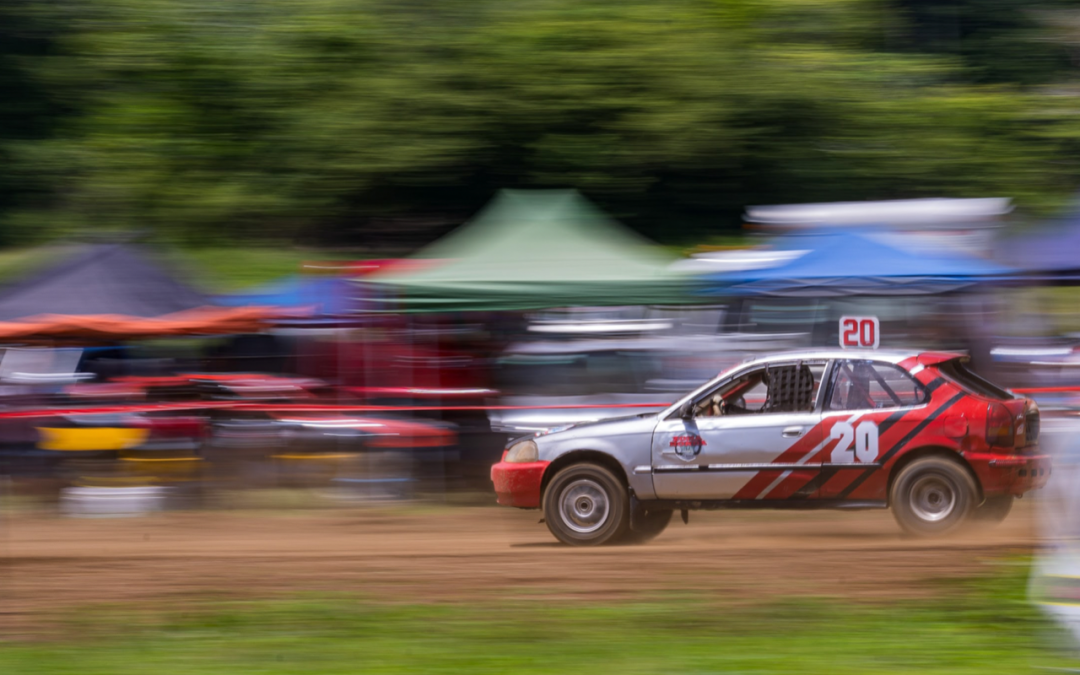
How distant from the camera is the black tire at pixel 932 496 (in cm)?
914

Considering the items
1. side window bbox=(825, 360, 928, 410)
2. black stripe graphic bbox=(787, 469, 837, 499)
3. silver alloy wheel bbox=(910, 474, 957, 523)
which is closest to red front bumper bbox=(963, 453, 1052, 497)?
silver alloy wheel bbox=(910, 474, 957, 523)

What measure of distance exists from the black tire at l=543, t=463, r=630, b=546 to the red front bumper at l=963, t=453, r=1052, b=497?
2.47m

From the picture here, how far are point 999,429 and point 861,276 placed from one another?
4.59 meters

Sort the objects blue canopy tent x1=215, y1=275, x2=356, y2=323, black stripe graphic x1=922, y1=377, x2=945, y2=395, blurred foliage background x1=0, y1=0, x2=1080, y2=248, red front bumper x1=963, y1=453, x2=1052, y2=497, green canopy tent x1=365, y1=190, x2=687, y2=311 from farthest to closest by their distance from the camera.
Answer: blurred foliage background x1=0, y1=0, x2=1080, y2=248 < blue canopy tent x1=215, y1=275, x2=356, y2=323 < green canopy tent x1=365, y1=190, x2=687, y2=311 < black stripe graphic x1=922, y1=377, x2=945, y2=395 < red front bumper x1=963, y1=453, x2=1052, y2=497

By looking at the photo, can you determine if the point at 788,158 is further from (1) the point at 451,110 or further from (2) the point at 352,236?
(2) the point at 352,236

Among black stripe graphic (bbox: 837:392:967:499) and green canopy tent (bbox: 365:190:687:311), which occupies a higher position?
green canopy tent (bbox: 365:190:687:311)

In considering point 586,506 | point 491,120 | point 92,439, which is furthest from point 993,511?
point 491,120

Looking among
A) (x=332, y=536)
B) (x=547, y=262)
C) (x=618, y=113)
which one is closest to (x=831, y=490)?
(x=332, y=536)

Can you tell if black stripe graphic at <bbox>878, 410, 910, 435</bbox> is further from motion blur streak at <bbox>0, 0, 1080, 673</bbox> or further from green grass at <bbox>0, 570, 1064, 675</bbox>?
green grass at <bbox>0, 570, 1064, 675</bbox>

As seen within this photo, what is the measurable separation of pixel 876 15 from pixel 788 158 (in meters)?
5.48

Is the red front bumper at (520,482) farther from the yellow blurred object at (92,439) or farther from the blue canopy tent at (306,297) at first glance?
the blue canopy tent at (306,297)

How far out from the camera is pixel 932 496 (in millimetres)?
9250

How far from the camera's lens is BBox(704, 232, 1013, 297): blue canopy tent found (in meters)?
13.4

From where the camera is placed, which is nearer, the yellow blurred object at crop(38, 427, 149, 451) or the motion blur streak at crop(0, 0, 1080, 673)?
the motion blur streak at crop(0, 0, 1080, 673)
